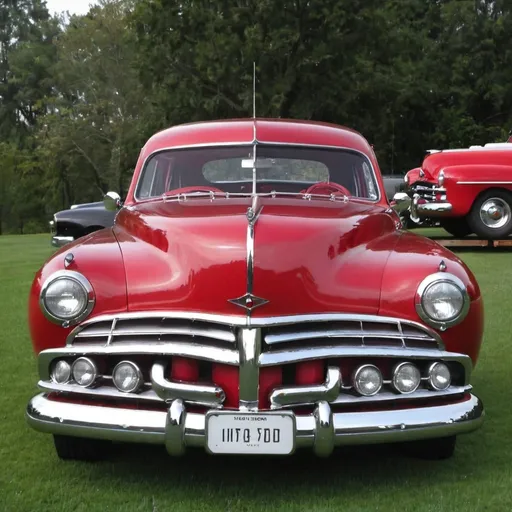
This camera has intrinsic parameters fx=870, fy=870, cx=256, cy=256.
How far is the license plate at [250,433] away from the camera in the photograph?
10.6 feet

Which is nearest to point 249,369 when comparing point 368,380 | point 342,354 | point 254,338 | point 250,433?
point 254,338

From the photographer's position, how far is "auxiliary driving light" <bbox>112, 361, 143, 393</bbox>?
3418 millimetres

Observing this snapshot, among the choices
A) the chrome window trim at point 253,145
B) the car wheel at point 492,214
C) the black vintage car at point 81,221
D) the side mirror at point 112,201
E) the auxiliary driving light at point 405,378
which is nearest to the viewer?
the auxiliary driving light at point 405,378

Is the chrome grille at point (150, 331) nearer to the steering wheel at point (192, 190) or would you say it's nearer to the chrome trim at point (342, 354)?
the chrome trim at point (342, 354)

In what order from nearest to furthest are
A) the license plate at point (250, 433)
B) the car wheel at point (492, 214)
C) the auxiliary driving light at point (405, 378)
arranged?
the license plate at point (250, 433), the auxiliary driving light at point (405, 378), the car wheel at point (492, 214)

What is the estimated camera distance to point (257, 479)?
3.71 meters

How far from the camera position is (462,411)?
3.53 metres

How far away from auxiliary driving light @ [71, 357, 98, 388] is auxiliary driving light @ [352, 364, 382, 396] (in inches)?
41.0

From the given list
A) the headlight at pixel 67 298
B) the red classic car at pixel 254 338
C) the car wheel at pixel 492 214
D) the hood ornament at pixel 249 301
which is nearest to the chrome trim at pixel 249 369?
the red classic car at pixel 254 338

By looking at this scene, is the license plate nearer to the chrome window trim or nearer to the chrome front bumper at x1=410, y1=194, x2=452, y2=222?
the chrome window trim

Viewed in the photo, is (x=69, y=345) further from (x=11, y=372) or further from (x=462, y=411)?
(x=11, y=372)

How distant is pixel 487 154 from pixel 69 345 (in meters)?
11.7

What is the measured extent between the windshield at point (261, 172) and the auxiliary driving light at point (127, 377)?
1695mm

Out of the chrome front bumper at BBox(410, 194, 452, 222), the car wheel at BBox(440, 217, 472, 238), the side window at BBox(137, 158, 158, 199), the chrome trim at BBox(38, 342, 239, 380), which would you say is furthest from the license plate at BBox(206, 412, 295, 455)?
the car wheel at BBox(440, 217, 472, 238)
